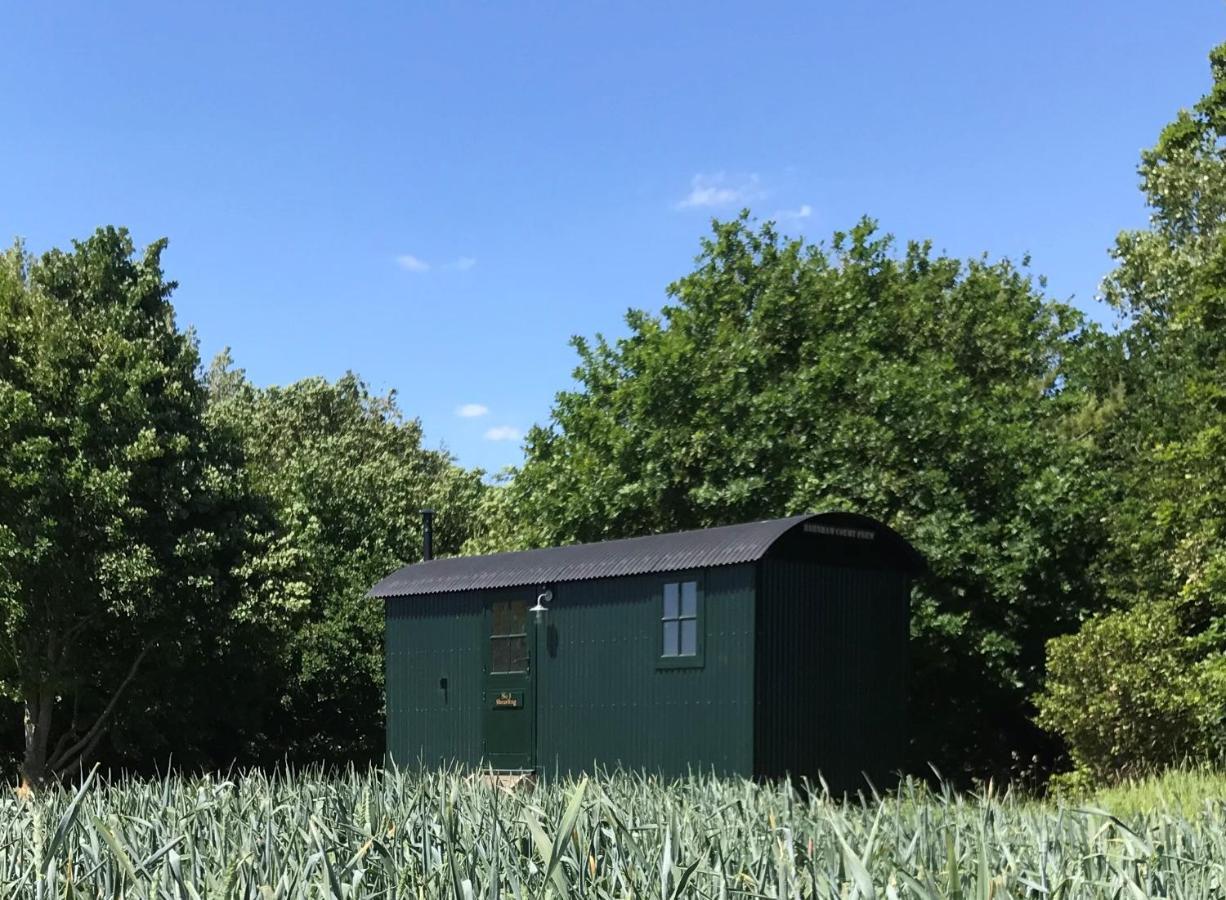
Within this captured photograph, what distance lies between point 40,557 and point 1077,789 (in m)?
13.7

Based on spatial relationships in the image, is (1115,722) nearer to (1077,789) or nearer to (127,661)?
(1077,789)

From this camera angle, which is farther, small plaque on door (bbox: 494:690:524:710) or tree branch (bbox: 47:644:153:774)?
tree branch (bbox: 47:644:153:774)

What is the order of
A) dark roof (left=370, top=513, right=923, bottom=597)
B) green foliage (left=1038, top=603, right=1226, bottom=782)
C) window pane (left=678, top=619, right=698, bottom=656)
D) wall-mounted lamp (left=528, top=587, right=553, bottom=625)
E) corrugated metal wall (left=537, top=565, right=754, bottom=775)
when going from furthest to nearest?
green foliage (left=1038, top=603, right=1226, bottom=782)
wall-mounted lamp (left=528, top=587, right=553, bottom=625)
window pane (left=678, top=619, right=698, bottom=656)
dark roof (left=370, top=513, right=923, bottom=597)
corrugated metal wall (left=537, top=565, right=754, bottom=775)

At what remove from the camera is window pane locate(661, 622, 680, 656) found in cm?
1243

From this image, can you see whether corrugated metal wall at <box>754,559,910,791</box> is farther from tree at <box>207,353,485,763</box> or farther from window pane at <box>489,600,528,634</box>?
tree at <box>207,353,485,763</box>

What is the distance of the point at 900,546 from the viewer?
1330 centimetres

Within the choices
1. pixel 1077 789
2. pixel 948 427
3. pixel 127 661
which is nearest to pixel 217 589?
pixel 127 661

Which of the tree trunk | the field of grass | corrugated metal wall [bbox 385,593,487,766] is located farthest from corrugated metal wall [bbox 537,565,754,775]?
the tree trunk

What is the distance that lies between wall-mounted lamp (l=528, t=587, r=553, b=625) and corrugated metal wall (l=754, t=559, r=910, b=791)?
8.57 feet

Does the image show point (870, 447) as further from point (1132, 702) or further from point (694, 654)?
point (694, 654)

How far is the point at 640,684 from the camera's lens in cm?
1266

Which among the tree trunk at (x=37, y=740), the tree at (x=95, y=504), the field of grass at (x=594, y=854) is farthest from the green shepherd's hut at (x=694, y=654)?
the tree trunk at (x=37, y=740)

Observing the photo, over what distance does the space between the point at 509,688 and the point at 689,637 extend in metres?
2.60

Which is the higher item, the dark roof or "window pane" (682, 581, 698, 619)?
the dark roof
